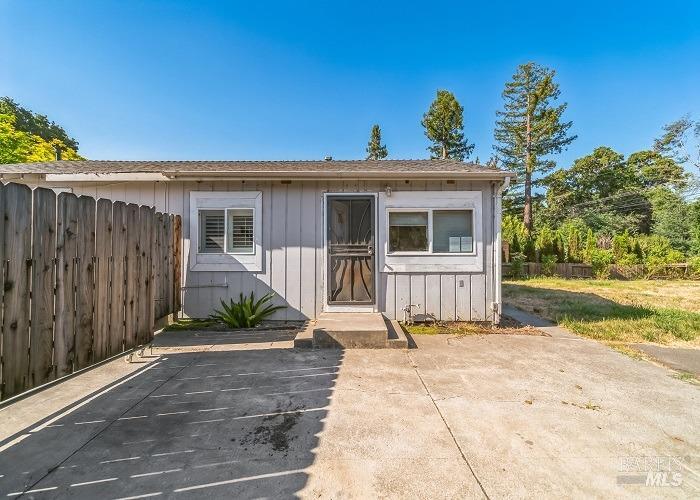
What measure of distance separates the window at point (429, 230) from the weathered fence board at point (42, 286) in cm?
430

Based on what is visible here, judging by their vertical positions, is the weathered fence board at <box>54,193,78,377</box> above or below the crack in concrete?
above

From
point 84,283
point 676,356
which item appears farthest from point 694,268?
A: point 84,283

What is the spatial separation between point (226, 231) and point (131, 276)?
2.01m

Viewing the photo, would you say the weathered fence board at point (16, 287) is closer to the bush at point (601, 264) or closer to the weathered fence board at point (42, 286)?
the weathered fence board at point (42, 286)

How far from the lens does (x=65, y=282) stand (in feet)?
8.34

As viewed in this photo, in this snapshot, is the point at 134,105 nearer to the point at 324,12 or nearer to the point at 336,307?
the point at 324,12

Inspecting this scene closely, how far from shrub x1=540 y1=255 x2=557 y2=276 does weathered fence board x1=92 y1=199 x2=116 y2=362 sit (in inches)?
670

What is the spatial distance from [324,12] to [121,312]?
10561 mm

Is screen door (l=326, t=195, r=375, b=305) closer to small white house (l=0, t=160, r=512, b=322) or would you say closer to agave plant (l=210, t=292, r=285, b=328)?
small white house (l=0, t=160, r=512, b=322)

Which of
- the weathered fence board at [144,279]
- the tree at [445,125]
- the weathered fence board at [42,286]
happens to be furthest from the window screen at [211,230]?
the tree at [445,125]

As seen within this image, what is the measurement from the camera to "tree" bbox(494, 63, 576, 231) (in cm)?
2083

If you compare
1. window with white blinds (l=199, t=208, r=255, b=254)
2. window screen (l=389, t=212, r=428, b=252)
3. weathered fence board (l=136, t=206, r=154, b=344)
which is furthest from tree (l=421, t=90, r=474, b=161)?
weathered fence board (l=136, t=206, r=154, b=344)

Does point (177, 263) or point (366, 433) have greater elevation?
point (177, 263)

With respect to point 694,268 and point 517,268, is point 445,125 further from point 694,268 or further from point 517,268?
point 694,268
